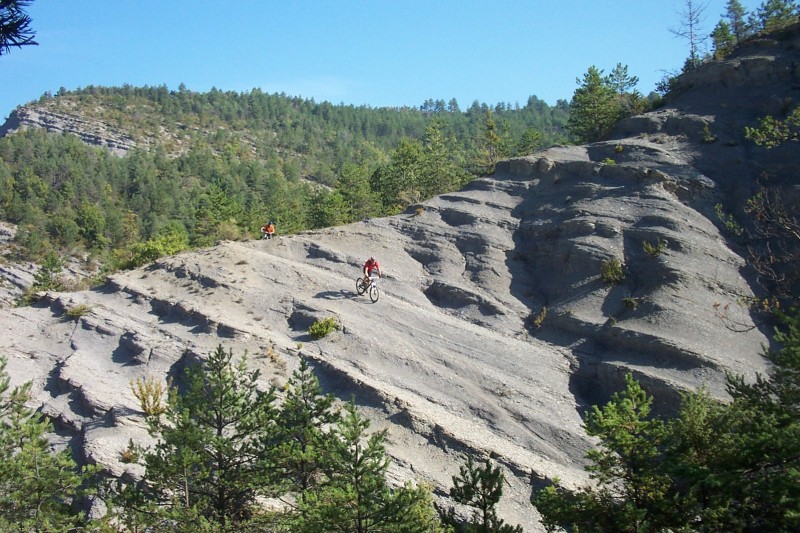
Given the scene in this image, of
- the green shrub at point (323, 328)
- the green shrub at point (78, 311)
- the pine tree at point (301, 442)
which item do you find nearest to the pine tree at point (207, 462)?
the pine tree at point (301, 442)

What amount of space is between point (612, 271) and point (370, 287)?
1069 cm

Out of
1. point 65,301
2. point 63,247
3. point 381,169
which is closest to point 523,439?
point 65,301

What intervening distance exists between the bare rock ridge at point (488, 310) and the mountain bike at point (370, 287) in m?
0.47

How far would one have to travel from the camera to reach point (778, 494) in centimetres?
965

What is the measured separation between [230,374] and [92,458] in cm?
545

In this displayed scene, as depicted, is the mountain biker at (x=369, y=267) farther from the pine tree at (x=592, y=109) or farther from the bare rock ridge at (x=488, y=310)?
the pine tree at (x=592, y=109)

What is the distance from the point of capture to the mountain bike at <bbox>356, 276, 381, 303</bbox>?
2575 centimetres

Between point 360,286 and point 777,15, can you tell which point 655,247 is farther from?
point 777,15

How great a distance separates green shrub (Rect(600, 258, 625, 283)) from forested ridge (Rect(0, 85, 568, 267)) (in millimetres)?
19800

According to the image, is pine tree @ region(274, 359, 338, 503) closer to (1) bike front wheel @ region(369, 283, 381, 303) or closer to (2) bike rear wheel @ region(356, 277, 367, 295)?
(1) bike front wheel @ region(369, 283, 381, 303)

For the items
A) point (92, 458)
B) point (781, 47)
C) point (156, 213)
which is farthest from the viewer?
point (156, 213)

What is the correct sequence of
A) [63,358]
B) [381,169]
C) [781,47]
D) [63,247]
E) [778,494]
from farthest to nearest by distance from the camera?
[63,247] → [381,169] → [781,47] → [63,358] → [778,494]

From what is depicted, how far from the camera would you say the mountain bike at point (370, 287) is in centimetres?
2575

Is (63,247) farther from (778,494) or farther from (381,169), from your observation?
(778,494)
